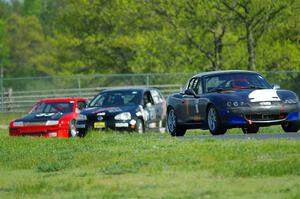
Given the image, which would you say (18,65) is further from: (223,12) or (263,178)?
(263,178)

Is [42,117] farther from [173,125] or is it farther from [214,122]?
[214,122]

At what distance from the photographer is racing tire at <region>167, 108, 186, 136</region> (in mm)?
23441

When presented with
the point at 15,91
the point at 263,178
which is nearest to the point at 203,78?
the point at 263,178

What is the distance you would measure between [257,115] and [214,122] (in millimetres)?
1008

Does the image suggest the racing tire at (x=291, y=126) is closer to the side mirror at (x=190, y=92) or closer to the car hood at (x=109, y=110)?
the side mirror at (x=190, y=92)

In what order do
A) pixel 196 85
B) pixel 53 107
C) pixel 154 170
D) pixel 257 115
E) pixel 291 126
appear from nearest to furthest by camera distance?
pixel 154 170 → pixel 257 115 → pixel 291 126 → pixel 196 85 → pixel 53 107

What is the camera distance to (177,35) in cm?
5272

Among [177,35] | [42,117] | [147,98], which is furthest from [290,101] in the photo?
[177,35]

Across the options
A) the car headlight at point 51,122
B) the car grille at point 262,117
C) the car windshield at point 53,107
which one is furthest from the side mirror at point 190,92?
the car windshield at point 53,107

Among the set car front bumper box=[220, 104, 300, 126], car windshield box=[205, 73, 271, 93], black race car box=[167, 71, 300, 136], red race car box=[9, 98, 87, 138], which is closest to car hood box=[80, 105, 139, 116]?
red race car box=[9, 98, 87, 138]

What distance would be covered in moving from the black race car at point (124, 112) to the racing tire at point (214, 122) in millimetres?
5444

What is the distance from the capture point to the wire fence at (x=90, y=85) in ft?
149

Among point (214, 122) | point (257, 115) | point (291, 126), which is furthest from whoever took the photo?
point (291, 126)

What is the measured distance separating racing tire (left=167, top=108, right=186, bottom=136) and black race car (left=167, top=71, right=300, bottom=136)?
192mm
